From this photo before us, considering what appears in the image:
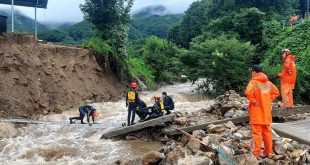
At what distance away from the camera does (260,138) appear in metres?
8.23

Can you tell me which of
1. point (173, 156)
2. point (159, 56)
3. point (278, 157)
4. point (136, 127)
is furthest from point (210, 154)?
point (159, 56)

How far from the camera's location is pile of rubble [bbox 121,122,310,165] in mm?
8172

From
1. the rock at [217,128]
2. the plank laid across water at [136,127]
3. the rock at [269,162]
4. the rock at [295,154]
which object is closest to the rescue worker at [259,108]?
the rock at [269,162]

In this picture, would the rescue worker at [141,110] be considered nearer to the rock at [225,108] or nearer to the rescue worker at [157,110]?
the rescue worker at [157,110]

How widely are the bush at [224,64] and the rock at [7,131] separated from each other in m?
13.8

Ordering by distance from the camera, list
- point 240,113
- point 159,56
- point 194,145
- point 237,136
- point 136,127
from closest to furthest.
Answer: point 194,145, point 237,136, point 240,113, point 136,127, point 159,56

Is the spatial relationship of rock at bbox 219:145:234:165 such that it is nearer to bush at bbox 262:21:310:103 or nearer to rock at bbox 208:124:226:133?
rock at bbox 208:124:226:133

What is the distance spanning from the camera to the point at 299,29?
24.8 metres

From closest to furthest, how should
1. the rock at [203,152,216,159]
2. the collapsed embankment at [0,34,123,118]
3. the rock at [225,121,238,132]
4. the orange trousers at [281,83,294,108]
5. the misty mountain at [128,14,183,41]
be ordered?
the rock at [203,152,216,159] → the rock at [225,121,238,132] → the orange trousers at [281,83,294,108] → the collapsed embankment at [0,34,123,118] → the misty mountain at [128,14,183,41]

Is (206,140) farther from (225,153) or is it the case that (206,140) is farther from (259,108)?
(259,108)

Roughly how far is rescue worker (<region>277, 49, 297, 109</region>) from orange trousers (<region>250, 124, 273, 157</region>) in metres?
4.06

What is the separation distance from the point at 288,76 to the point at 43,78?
13.0 metres

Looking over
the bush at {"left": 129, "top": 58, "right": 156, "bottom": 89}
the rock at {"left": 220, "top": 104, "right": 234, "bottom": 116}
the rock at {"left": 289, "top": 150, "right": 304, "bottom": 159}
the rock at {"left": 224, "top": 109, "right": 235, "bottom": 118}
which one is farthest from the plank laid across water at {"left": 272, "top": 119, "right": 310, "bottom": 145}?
the bush at {"left": 129, "top": 58, "right": 156, "bottom": 89}

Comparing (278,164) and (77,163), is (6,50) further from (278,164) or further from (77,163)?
(278,164)
